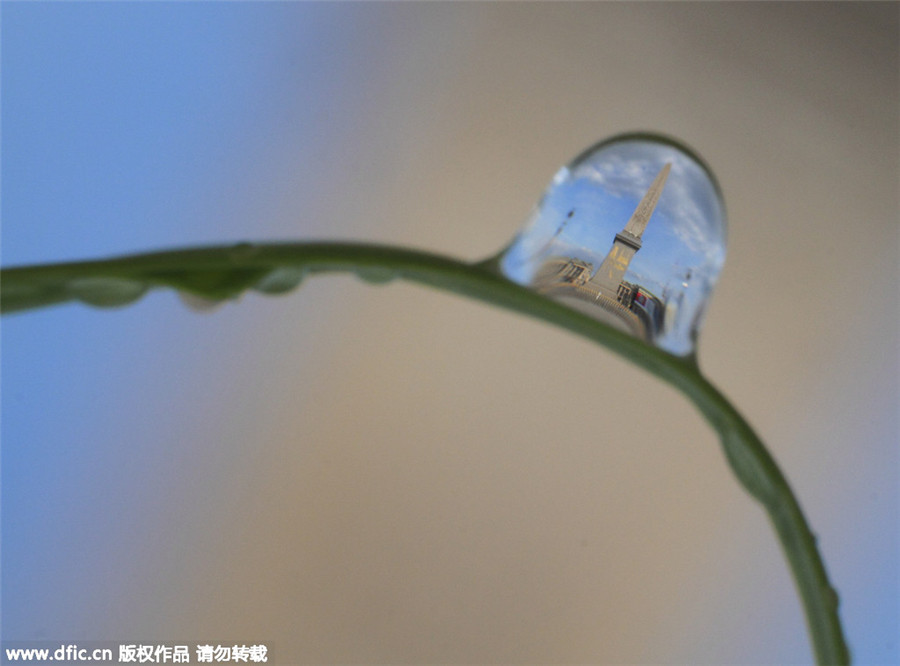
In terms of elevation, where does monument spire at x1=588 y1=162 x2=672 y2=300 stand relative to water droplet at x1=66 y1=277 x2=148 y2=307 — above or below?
above

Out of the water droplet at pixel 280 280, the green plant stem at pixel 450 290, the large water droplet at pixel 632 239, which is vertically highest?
the large water droplet at pixel 632 239

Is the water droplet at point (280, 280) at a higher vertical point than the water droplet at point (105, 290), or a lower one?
higher

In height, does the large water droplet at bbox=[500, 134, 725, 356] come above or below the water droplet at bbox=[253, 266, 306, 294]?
above

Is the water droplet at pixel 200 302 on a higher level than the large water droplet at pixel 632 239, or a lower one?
lower

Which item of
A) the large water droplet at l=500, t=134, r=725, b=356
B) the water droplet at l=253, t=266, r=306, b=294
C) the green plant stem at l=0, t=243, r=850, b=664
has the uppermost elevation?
the large water droplet at l=500, t=134, r=725, b=356
